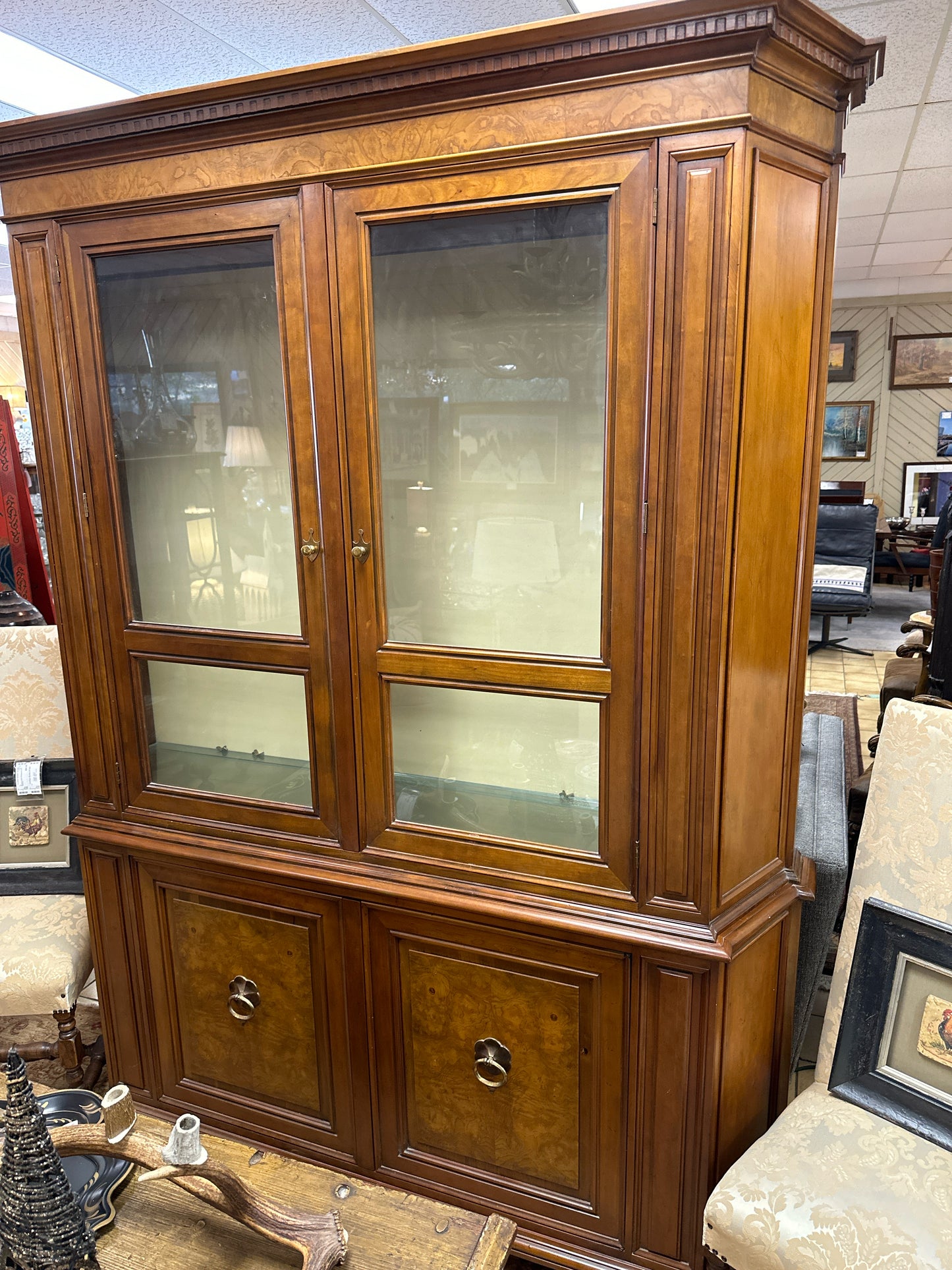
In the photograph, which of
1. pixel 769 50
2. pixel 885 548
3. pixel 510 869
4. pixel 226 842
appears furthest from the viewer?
pixel 885 548

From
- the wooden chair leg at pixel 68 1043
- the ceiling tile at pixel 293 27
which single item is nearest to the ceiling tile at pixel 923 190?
the ceiling tile at pixel 293 27

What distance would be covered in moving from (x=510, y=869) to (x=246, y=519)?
779mm

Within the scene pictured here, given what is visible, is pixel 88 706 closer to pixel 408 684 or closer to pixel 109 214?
pixel 408 684

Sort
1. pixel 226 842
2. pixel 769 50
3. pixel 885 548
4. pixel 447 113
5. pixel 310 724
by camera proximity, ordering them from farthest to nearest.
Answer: pixel 885 548 → pixel 226 842 → pixel 310 724 → pixel 447 113 → pixel 769 50

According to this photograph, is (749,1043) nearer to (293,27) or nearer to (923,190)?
(293,27)

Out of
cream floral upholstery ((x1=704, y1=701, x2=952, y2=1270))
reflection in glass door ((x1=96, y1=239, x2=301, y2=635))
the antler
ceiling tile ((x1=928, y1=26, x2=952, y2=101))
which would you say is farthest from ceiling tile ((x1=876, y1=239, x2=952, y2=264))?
the antler

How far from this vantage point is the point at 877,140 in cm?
376

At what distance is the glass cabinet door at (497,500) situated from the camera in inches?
50.0

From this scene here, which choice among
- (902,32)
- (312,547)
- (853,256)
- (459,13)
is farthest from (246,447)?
(853,256)

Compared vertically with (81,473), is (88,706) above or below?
below

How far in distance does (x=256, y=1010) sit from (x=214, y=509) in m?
0.97

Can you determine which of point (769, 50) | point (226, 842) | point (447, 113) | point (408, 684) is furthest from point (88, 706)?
point (769, 50)

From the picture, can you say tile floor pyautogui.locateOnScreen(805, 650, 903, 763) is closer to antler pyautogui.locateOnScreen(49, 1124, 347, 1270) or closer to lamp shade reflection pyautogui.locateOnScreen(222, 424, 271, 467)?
lamp shade reflection pyautogui.locateOnScreen(222, 424, 271, 467)

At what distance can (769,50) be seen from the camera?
3.66 ft
